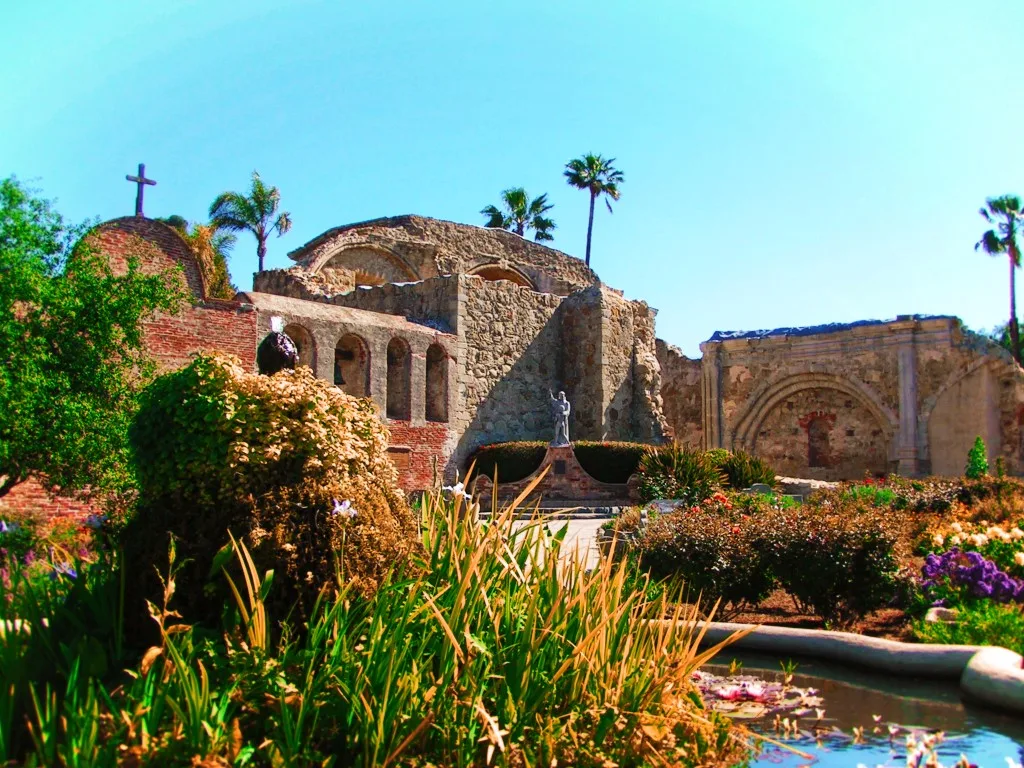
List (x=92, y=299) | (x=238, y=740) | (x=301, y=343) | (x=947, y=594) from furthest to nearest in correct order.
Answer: (x=301, y=343)
(x=92, y=299)
(x=947, y=594)
(x=238, y=740)

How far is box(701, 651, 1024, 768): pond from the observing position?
13.8ft

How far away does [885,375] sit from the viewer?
1025 inches

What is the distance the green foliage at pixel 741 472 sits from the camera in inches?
760

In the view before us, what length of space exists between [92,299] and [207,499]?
6.94 meters

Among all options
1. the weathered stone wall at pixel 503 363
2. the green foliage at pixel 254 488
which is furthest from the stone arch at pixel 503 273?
the green foliage at pixel 254 488

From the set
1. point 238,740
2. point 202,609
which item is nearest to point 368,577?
point 202,609

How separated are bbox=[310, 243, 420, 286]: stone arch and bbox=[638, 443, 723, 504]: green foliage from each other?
Result: 13465mm

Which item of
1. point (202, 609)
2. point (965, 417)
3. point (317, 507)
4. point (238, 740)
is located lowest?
point (238, 740)

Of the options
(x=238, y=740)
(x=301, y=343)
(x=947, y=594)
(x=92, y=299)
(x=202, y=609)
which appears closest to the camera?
(x=238, y=740)

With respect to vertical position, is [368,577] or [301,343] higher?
[301,343]

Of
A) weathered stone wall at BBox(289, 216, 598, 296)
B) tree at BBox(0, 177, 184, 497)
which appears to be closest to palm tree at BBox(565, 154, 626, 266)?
weathered stone wall at BBox(289, 216, 598, 296)

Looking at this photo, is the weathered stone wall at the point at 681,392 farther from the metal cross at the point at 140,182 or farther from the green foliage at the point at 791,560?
the green foliage at the point at 791,560

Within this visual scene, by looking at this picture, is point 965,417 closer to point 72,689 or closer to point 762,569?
point 762,569

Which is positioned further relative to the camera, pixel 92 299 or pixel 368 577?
pixel 92 299
